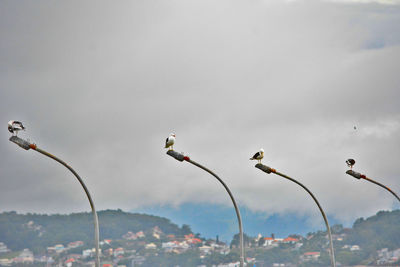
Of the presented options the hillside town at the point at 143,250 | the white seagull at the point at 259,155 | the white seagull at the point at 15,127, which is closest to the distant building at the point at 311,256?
the hillside town at the point at 143,250

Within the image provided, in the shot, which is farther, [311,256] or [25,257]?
[311,256]

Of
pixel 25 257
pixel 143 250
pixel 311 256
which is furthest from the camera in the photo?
pixel 311 256

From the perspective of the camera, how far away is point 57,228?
137 m

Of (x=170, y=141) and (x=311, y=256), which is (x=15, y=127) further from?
(x=311, y=256)

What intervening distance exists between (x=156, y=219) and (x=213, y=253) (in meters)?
27.1

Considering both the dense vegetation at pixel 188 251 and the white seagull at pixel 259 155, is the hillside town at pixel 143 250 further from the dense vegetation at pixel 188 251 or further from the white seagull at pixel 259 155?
the white seagull at pixel 259 155

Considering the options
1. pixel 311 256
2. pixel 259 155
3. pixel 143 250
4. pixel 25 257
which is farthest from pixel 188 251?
pixel 259 155

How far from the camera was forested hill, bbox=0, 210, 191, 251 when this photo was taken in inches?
5157

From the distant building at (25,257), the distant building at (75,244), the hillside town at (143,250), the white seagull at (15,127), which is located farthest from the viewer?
the distant building at (75,244)

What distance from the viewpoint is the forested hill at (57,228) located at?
13100 centimetres

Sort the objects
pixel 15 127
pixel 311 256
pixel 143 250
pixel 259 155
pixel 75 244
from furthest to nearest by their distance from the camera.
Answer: pixel 311 256 < pixel 143 250 < pixel 75 244 < pixel 259 155 < pixel 15 127

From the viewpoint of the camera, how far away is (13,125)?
95.9ft

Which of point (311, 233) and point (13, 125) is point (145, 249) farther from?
point (13, 125)

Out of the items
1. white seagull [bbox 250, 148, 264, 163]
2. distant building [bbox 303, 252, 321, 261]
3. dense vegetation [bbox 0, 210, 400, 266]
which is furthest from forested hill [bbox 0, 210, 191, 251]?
white seagull [bbox 250, 148, 264, 163]
